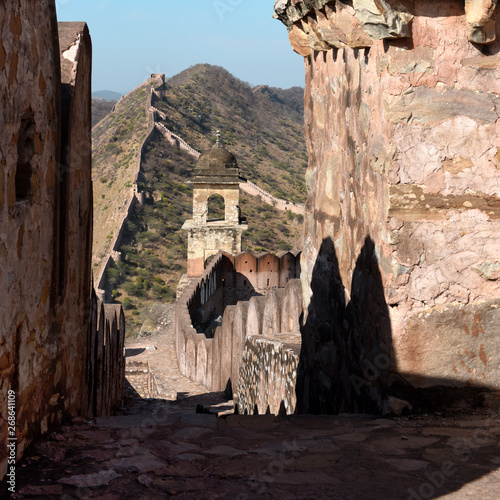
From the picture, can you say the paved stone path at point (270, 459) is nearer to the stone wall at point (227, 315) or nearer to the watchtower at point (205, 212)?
the stone wall at point (227, 315)

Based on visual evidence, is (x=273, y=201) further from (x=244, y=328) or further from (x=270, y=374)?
(x=270, y=374)

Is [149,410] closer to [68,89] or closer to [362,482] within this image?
[68,89]

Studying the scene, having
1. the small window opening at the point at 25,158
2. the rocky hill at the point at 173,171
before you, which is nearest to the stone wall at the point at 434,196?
the small window opening at the point at 25,158

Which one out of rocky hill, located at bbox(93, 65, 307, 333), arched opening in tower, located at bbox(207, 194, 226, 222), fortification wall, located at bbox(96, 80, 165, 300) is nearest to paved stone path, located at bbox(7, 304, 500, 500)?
fortification wall, located at bbox(96, 80, 165, 300)

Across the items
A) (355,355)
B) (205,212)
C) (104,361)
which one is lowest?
(104,361)

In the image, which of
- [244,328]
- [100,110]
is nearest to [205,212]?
[244,328]

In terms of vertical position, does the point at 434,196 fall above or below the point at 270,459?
above

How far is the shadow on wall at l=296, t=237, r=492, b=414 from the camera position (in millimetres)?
3107

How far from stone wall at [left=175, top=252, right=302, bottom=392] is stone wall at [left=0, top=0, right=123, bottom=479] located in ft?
9.81

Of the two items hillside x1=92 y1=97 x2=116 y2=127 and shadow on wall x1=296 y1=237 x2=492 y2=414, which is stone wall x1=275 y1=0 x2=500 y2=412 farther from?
hillside x1=92 y1=97 x2=116 y2=127

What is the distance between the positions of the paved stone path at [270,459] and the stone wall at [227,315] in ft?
10.1

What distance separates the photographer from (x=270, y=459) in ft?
8.52

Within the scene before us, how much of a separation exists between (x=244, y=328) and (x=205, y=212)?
499 inches

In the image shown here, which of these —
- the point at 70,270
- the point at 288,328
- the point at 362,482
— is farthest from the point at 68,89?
the point at 288,328
